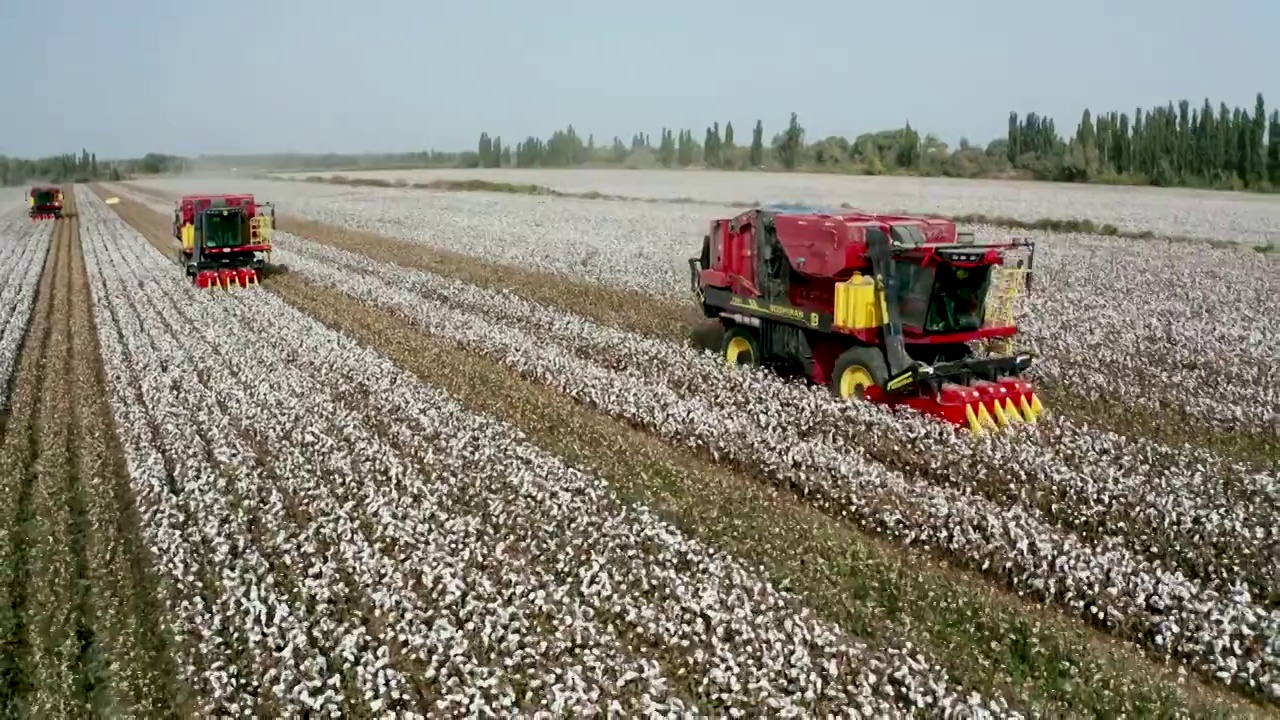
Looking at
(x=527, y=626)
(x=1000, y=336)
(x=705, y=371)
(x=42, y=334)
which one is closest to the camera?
(x=527, y=626)

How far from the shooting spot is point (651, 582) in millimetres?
8617

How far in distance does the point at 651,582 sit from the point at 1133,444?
6.69 metres

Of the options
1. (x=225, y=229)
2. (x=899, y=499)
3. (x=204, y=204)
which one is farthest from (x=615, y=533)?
(x=204, y=204)

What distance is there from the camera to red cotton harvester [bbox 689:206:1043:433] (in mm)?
13102

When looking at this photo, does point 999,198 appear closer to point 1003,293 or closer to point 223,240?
point 223,240

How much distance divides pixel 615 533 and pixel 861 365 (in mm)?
5554

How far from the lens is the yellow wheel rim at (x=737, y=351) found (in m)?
16.7

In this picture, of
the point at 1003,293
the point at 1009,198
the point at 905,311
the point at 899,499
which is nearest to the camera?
the point at 899,499

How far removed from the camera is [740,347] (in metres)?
16.9

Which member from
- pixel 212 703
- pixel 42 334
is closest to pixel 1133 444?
pixel 212 703

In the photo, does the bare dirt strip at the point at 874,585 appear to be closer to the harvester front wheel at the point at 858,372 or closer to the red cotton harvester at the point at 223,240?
the harvester front wheel at the point at 858,372

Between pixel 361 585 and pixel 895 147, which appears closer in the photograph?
pixel 361 585

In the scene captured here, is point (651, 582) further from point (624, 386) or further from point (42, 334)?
point (42, 334)

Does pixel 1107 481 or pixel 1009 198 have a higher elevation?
pixel 1009 198
